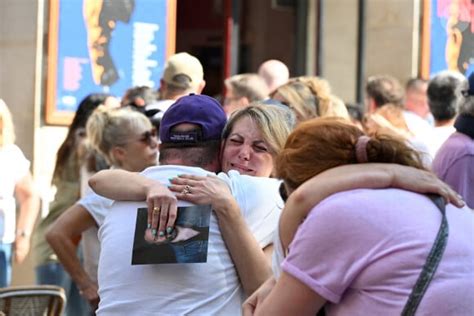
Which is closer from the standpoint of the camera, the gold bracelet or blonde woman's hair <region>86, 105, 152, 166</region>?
blonde woman's hair <region>86, 105, 152, 166</region>

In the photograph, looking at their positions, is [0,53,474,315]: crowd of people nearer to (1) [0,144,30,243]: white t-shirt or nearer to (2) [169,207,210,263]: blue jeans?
(2) [169,207,210,263]: blue jeans

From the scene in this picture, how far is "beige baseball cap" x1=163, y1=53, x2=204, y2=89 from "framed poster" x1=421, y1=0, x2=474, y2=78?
5663 millimetres

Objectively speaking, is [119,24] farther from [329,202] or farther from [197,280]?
[329,202]

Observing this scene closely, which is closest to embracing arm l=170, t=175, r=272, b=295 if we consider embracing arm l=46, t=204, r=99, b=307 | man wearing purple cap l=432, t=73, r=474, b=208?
embracing arm l=46, t=204, r=99, b=307

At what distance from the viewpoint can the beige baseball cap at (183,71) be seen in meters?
6.45

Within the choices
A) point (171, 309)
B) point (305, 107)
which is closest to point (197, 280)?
point (171, 309)

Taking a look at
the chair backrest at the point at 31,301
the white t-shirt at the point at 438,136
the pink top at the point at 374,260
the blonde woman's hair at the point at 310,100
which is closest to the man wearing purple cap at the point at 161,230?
the pink top at the point at 374,260

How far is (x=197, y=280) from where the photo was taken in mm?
3461

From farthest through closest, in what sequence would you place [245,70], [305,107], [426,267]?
[245,70] → [305,107] → [426,267]

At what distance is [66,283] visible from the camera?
23.8 feet

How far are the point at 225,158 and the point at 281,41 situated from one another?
8730mm

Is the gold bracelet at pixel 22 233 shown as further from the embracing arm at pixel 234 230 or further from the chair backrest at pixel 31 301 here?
the embracing arm at pixel 234 230

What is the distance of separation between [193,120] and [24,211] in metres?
4.15

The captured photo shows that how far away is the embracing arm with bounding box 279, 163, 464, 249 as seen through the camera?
9.36ft
